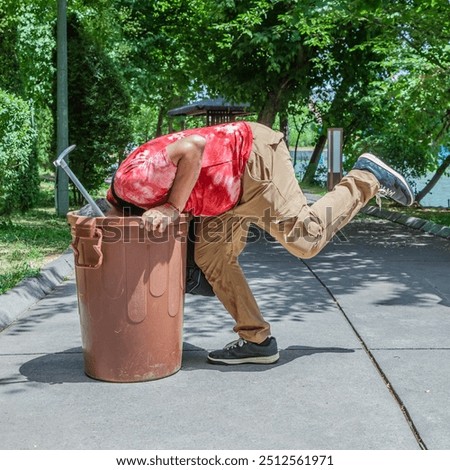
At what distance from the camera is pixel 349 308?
6145 mm

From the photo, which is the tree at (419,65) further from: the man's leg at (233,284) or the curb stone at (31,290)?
the man's leg at (233,284)

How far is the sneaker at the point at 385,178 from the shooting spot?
185 inches

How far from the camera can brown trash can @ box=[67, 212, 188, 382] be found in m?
3.94

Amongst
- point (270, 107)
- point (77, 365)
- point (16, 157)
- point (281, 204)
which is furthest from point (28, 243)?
point (270, 107)

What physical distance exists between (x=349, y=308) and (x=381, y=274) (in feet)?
6.19

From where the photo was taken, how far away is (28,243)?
9633 millimetres

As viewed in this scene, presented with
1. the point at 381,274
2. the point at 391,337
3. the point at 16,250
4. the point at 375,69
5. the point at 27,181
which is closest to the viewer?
the point at 391,337

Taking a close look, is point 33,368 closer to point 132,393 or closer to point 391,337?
point 132,393

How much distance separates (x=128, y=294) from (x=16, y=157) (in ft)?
23.5

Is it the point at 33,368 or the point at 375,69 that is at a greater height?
the point at 375,69

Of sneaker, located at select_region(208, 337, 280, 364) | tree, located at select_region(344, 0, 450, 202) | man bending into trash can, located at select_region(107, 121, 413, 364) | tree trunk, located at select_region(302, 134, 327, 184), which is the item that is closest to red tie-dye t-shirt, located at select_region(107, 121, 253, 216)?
man bending into trash can, located at select_region(107, 121, 413, 364)

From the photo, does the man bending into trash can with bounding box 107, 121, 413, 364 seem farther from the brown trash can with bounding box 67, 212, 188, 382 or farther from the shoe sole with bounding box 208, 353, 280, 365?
the brown trash can with bounding box 67, 212, 188, 382

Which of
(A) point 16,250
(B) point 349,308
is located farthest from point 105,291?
(A) point 16,250
